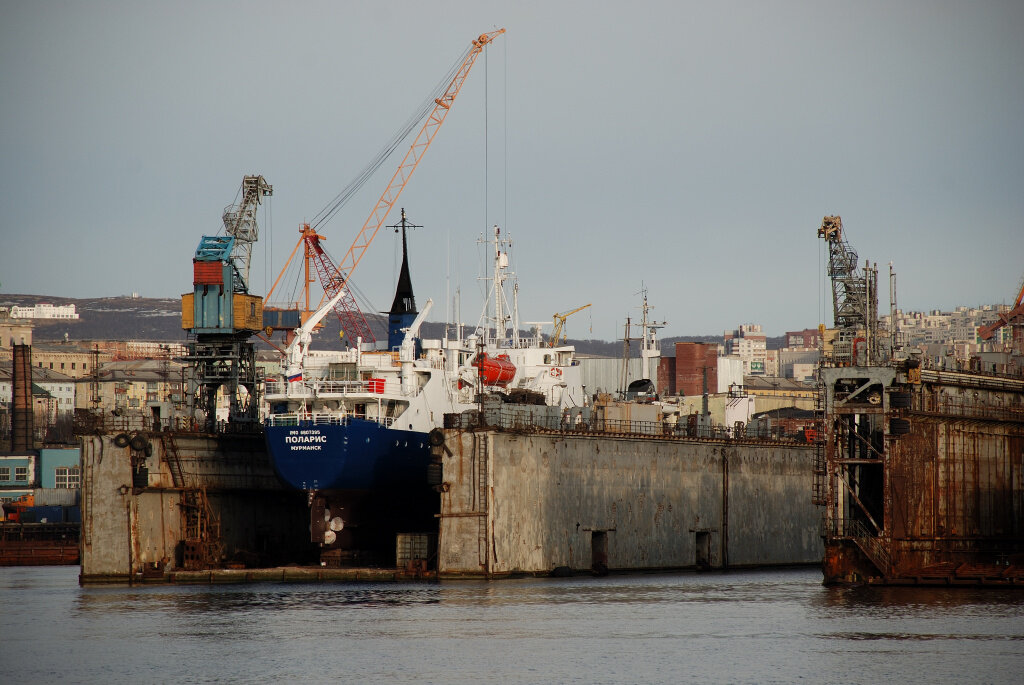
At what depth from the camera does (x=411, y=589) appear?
6203 cm

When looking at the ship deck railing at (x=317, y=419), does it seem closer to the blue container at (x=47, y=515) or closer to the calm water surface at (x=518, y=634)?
the calm water surface at (x=518, y=634)

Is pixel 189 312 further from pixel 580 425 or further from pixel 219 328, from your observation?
pixel 580 425

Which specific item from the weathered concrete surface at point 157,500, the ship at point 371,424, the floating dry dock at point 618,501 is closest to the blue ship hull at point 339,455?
the ship at point 371,424

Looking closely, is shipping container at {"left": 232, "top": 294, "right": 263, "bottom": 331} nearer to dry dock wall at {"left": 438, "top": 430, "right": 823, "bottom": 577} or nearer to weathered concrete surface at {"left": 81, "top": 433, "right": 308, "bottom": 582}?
weathered concrete surface at {"left": 81, "top": 433, "right": 308, "bottom": 582}

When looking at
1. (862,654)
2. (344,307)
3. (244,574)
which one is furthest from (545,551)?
(344,307)

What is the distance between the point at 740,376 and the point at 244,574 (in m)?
99.8

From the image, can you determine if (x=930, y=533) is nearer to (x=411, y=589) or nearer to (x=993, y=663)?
(x=993, y=663)

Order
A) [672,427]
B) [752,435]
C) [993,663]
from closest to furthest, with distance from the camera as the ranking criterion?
[993,663] < [672,427] < [752,435]

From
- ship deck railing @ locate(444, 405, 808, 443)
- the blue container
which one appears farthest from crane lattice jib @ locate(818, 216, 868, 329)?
the blue container

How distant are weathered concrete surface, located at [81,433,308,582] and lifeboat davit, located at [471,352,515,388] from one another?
35.7 ft

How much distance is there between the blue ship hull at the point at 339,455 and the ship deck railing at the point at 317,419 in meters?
0.32

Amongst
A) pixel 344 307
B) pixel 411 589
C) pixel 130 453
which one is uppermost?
pixel 344 307

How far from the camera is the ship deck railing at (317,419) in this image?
215 feet

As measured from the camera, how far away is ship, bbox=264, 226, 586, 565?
213 feet
